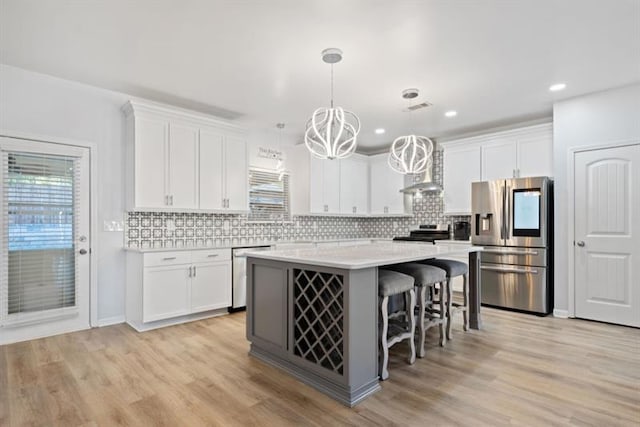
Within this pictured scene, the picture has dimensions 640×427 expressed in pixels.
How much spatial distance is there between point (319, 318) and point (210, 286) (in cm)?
221

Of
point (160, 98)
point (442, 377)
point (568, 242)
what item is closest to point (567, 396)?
point (442, 377)

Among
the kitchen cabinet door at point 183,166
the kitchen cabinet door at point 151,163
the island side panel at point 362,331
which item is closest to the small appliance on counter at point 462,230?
the island side panel at point 362,331

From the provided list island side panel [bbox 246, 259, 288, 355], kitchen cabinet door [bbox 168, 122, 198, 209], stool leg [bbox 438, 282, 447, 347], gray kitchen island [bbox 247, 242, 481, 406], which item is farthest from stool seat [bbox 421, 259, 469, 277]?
kitchen cabinet door [bbox 168, 122, 198, 209]

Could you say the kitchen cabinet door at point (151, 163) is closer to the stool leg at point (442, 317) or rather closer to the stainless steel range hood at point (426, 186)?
the stool leg at point (442, 317)

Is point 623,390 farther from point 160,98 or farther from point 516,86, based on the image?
point 160,98

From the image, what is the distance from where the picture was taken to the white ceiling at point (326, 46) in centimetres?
237

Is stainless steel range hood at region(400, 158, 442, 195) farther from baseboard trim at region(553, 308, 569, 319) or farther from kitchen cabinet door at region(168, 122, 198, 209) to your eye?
kitchen cabinet door at region(168, 122, 198, 209)

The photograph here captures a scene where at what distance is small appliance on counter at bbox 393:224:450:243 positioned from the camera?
18.0ft

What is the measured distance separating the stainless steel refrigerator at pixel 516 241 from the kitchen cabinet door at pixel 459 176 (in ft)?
1.61

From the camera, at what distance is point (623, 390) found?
230 centimetres

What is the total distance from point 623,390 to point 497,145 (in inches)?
133

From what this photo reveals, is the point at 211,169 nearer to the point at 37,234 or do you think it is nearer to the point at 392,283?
the point at 37,234

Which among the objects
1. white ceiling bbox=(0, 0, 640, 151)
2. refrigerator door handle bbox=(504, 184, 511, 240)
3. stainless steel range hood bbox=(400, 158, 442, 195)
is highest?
white ceiling bbox=(0, 0, 640, 151)

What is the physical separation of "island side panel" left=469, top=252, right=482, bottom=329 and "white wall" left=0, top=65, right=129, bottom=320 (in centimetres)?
398
